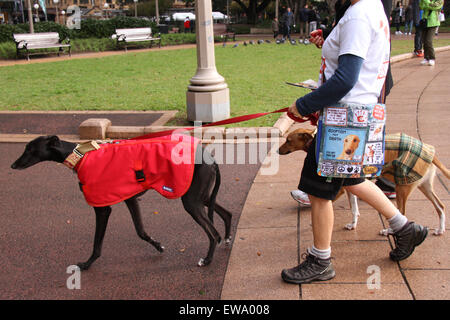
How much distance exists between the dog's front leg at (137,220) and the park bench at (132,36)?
22.8 m

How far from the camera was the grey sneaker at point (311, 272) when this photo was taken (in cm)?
321

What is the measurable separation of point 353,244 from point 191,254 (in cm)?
140

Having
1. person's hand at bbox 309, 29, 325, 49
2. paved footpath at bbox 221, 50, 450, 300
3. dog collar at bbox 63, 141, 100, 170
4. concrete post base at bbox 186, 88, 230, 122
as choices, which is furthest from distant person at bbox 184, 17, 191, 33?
dog collar at bbox 63, 141, 100, 170

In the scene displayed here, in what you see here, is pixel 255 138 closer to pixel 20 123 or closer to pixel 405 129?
pixel 405 129

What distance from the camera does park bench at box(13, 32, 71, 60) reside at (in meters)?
20.2

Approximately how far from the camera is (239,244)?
395 centimetres

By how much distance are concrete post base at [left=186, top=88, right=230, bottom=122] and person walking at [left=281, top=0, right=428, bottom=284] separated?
190 inches

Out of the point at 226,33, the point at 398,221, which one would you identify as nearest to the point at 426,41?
the point at 398,221

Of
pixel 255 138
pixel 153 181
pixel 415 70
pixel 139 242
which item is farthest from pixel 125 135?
pixel 415 70

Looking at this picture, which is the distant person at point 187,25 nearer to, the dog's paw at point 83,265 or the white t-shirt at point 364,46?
the dog's paw at point 83,265

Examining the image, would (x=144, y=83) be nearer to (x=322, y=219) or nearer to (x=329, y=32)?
(x=329, y=32)

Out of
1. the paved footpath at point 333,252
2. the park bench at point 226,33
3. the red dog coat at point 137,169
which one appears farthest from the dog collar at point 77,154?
the park bench at point 226,33

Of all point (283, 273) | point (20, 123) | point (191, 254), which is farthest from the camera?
point (20, 123)

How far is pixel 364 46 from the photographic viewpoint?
2625 millimetres
